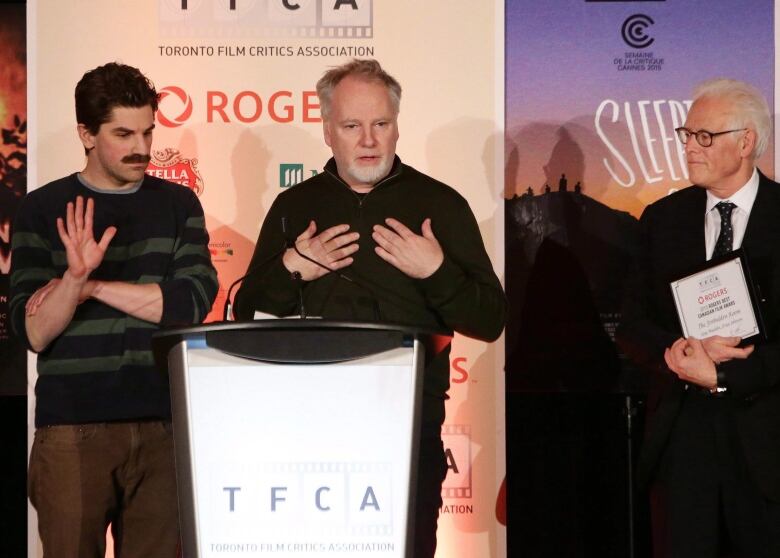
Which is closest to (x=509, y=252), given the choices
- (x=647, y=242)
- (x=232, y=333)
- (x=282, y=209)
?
(x=647, y=242)

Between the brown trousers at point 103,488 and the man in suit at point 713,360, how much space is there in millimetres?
1681

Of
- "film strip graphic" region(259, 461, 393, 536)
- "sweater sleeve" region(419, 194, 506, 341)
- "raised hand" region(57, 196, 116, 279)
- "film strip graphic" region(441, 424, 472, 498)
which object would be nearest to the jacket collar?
"sweater sleeve" region(419, 194, 506, 341)

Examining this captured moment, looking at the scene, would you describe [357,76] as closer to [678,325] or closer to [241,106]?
[241,106]

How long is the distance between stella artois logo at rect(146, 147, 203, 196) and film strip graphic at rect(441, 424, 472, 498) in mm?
1475

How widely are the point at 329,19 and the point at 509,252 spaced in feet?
4.11

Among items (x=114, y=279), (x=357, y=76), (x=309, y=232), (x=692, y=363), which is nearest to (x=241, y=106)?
(x=357, y=76)

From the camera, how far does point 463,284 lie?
137 inches

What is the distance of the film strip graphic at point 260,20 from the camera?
4.44 meters

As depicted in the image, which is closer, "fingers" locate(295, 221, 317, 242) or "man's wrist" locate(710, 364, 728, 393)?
"man's wrist" locate(710, 364, 728, 393)

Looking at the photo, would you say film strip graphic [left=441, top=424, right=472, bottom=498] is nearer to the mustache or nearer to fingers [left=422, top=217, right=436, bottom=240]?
fingers [left=422, top=217, right=436, bottom=240]

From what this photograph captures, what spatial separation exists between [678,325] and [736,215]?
46cm

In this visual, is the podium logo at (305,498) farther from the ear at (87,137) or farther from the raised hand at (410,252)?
the ear at (87,137)

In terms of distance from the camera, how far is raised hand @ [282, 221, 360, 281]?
358 centimetres

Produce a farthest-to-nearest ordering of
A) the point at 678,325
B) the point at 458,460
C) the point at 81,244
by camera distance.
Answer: the point at 458,460, the point at 678,325, the point at 81,244
